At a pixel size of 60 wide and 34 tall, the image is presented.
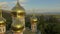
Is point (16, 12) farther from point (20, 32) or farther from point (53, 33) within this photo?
point (53, 33)

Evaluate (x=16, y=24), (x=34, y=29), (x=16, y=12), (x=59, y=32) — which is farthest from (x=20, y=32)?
(x=59, y=32)

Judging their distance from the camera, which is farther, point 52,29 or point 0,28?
point 52,29

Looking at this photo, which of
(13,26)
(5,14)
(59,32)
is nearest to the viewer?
(13,26)

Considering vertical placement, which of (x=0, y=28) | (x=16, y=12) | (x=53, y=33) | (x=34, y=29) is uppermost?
(x=16, y=12)

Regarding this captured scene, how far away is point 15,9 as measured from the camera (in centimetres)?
761

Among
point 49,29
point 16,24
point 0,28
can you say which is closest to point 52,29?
point 49,29

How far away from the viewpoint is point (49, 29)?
564 inches

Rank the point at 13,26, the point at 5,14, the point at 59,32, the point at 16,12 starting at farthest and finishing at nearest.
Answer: the point at 5,14
the point at 59,32
the point at 16,12
the point at 13,26

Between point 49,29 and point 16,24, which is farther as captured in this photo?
point 49,29

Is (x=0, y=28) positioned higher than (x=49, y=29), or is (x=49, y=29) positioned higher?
(x=0, y=28)

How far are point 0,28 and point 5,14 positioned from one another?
10956 mm

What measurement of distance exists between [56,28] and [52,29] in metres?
0.38

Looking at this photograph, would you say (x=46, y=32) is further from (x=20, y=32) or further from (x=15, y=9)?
(x=20, y=32)

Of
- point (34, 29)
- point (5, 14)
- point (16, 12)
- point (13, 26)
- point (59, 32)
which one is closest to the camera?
point (13, 26)
